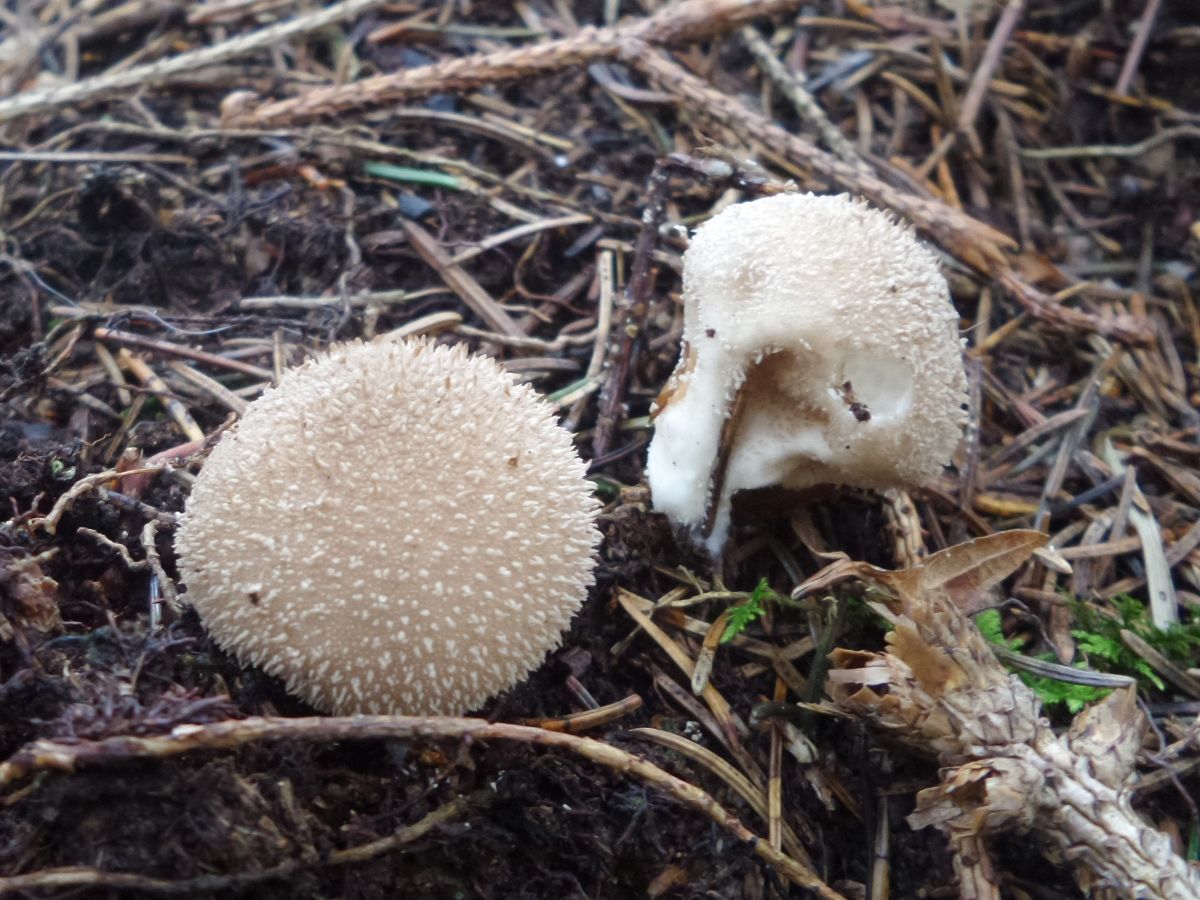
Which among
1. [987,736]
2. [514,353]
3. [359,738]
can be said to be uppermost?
[514,353]

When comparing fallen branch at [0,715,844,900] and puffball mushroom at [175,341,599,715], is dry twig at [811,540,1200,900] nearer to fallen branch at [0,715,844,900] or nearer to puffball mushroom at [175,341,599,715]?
fallen branch at [0,715,844,900]

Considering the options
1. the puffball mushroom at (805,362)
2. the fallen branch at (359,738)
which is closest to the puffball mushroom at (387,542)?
the fallen branch at (359,738)

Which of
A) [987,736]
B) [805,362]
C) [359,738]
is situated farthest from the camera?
[805,362]

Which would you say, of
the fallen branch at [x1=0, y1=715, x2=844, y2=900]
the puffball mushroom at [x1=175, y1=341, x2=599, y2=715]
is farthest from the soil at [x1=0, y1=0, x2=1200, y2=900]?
the puffball mushroom at [x1=175, y1=341, x2=599, y2=715]

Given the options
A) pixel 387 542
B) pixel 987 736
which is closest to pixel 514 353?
pixel 387 542

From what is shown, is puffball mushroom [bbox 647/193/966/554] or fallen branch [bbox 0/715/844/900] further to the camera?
puffball mushroom [bbox 647/193/966/554]

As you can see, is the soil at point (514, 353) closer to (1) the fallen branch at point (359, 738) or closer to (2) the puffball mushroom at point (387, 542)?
(1) the fallen branch at point (359, 738)

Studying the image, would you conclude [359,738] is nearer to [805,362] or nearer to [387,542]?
[387,542]
